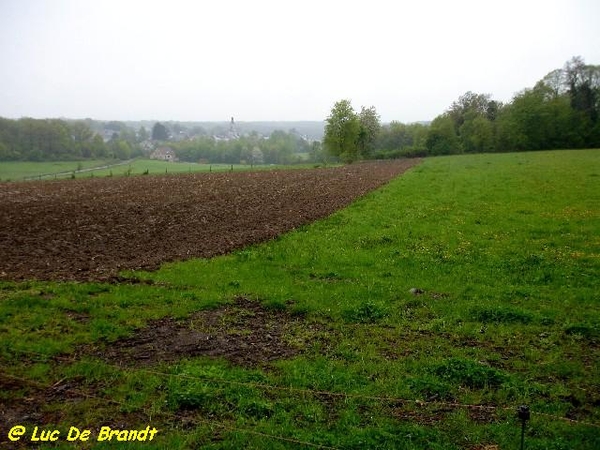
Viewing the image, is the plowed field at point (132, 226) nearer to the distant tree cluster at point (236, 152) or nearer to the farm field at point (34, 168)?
the farm field at point (34, 168)

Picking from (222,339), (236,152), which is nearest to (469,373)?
(222,339)

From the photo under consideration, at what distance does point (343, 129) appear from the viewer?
86.6 meters

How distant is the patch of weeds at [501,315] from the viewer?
980 centimetres

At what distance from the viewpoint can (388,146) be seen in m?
136

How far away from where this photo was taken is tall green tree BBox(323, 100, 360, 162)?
284 ft

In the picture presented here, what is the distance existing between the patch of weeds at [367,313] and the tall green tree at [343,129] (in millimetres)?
77835

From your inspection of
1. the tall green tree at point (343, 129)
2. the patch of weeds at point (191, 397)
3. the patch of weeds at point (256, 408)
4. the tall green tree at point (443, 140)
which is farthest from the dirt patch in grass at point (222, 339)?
the tall green tree at point (443, 140)

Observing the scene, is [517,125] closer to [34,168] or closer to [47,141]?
[34,168]

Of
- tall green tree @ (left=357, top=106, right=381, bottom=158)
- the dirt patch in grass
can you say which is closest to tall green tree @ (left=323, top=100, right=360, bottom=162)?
tall green tree @ (left=357, top=106, right=381, bottom=158)

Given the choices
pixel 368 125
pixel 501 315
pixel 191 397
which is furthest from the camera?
pixel 368 125

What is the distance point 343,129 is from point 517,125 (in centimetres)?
3826

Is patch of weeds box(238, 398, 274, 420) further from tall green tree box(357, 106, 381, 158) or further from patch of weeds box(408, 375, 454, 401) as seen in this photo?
tall green tree box(357, 106, 381, 158)

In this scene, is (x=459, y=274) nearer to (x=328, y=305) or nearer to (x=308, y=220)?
(x=328, y=305)

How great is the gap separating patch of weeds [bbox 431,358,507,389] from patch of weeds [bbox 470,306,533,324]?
2421mm
